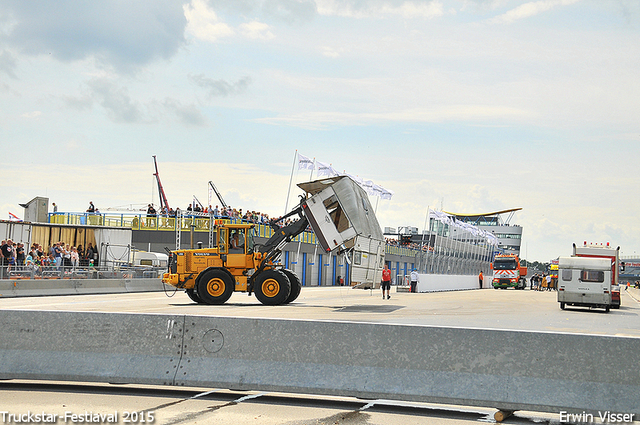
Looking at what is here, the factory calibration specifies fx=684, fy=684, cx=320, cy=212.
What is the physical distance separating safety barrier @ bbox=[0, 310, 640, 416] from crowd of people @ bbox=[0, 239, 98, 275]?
20.8 meters

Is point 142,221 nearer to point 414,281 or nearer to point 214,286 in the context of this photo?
point 414,281

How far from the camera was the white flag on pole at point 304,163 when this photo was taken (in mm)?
48906

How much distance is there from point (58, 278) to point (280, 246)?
→ 11965mm

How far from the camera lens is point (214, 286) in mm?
23625

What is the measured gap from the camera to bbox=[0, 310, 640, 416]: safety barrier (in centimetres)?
677

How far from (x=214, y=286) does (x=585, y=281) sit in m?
15.2

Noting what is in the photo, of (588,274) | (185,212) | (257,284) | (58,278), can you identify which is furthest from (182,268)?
(185,212)

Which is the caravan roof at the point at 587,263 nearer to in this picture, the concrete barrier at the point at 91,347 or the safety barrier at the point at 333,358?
the safety barrier at the point at 333,358

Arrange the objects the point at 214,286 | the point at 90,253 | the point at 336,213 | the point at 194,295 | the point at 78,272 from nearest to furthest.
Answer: the point at 336,213, the point at 214,286, the point at 194,295, the point at 78,272, the point at 90,253

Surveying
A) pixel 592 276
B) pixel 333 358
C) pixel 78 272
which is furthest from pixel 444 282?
pixel 333 358

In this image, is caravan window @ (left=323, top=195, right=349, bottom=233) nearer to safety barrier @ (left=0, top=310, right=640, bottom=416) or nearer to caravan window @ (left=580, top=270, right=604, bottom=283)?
caravan window @ (left=580, top=270, right=604, bottom=283)

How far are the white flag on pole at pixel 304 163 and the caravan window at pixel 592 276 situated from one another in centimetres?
2452

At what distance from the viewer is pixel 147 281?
37125mm

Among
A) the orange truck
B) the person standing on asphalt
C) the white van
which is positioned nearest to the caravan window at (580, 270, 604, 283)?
the white van
